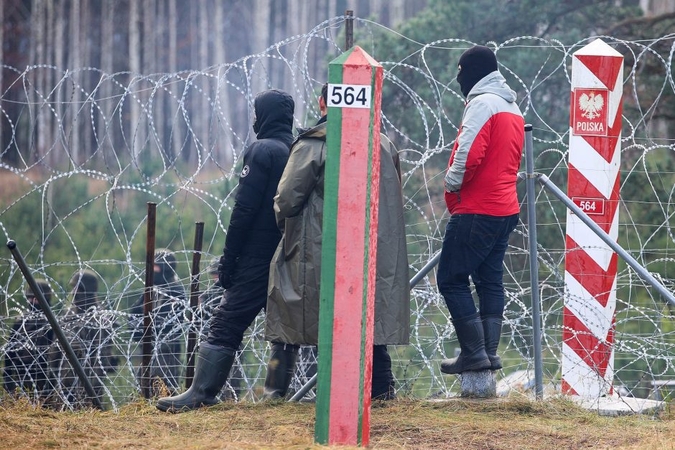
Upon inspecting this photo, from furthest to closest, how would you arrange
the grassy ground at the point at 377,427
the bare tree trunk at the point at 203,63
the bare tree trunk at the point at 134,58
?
the bare tree trunk at the point at 203,63
the bare tree trunk at the point at 134,58
the grassy ground at the point at 377,427

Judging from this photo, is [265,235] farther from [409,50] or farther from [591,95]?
[409,50]

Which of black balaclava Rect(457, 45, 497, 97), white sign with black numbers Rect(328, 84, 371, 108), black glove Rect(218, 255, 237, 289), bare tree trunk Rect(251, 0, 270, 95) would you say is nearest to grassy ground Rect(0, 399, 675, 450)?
black glove Rect(218, 255, 237, 289)

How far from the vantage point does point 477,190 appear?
5402 mm

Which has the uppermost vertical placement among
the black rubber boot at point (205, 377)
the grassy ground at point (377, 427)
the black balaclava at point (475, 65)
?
the black balaclava at point (475, 65)

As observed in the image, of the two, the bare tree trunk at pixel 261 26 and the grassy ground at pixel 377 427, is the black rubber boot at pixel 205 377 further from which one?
the bare tree trunk at pixel 261 26

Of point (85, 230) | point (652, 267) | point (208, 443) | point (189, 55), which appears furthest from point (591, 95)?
point (189, 55)

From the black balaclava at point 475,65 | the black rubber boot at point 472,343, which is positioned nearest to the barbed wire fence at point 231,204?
the black balaclava at point 475,65

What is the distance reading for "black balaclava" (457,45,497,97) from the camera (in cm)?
543

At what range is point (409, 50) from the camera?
13.6 m

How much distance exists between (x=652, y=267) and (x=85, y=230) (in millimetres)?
12719

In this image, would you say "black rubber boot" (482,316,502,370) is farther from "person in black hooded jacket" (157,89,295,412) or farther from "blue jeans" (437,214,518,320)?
"person in black hooded jacket" (157,89,295,412)

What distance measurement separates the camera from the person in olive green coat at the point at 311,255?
17.5ft

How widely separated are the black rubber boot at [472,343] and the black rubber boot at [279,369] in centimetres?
89

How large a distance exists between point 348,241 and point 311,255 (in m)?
1.18
